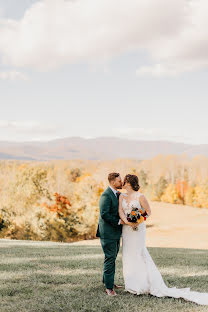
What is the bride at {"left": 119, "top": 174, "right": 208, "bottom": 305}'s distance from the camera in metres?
6.10

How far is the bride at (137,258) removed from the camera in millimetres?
6102

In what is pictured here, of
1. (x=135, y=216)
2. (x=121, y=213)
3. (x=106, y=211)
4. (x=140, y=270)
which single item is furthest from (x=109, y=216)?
(x=140, y=270)

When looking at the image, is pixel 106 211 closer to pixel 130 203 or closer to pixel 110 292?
pixel 130 203

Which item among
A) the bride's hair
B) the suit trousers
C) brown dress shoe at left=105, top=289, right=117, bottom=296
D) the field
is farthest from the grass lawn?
the bride's hair

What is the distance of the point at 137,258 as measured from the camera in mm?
6230

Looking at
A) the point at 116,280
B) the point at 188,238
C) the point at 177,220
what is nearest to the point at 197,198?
the point at 177,220

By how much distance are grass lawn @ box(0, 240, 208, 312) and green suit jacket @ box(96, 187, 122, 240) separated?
3.37 feet

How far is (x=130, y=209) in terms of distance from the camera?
6.15 meters

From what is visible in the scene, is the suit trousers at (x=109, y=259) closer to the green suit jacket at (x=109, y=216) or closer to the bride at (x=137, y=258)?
the green suit jacket at (x=109, y=216)

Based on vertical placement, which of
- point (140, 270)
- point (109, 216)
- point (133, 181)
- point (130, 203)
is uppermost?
point (133, 181)

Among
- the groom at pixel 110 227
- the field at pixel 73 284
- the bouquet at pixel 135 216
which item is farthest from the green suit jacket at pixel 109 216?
the field at pixel 73 284

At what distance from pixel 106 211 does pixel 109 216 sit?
0.32 ft

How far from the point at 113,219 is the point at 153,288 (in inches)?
52.4

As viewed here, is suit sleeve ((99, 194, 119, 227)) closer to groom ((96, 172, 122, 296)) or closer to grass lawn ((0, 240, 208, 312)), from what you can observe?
groom ((96, 172, 122, 296))
